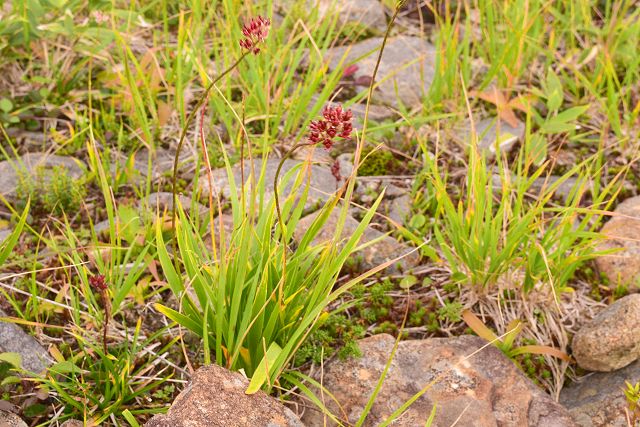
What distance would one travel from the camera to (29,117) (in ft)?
11.2

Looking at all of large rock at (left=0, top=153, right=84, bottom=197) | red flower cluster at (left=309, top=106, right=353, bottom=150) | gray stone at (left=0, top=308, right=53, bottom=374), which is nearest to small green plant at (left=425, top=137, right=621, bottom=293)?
red flower cluster at (left=309, top=106, right=353, bottom=150)

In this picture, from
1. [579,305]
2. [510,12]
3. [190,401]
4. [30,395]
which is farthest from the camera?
[510,12]

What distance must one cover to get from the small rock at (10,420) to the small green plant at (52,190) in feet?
3.21

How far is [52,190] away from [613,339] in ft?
7.16

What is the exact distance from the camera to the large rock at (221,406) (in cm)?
201

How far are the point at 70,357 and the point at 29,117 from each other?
1367 millimetres

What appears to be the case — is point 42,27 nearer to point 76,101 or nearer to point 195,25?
point 76,101

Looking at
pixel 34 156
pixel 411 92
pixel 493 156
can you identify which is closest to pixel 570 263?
pixel 493 156

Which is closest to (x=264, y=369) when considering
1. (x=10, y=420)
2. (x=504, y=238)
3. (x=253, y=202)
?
(x=253, y=202)

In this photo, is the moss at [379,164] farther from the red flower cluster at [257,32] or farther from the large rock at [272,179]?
the red flower cluster at [257,32]

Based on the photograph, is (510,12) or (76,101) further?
(510,12)

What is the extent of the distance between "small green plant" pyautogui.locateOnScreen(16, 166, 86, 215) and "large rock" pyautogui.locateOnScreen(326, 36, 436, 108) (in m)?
1.39

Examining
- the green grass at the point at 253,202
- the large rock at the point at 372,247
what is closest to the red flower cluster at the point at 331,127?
the green grass at the point at 253,202

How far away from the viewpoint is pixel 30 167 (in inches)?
126
